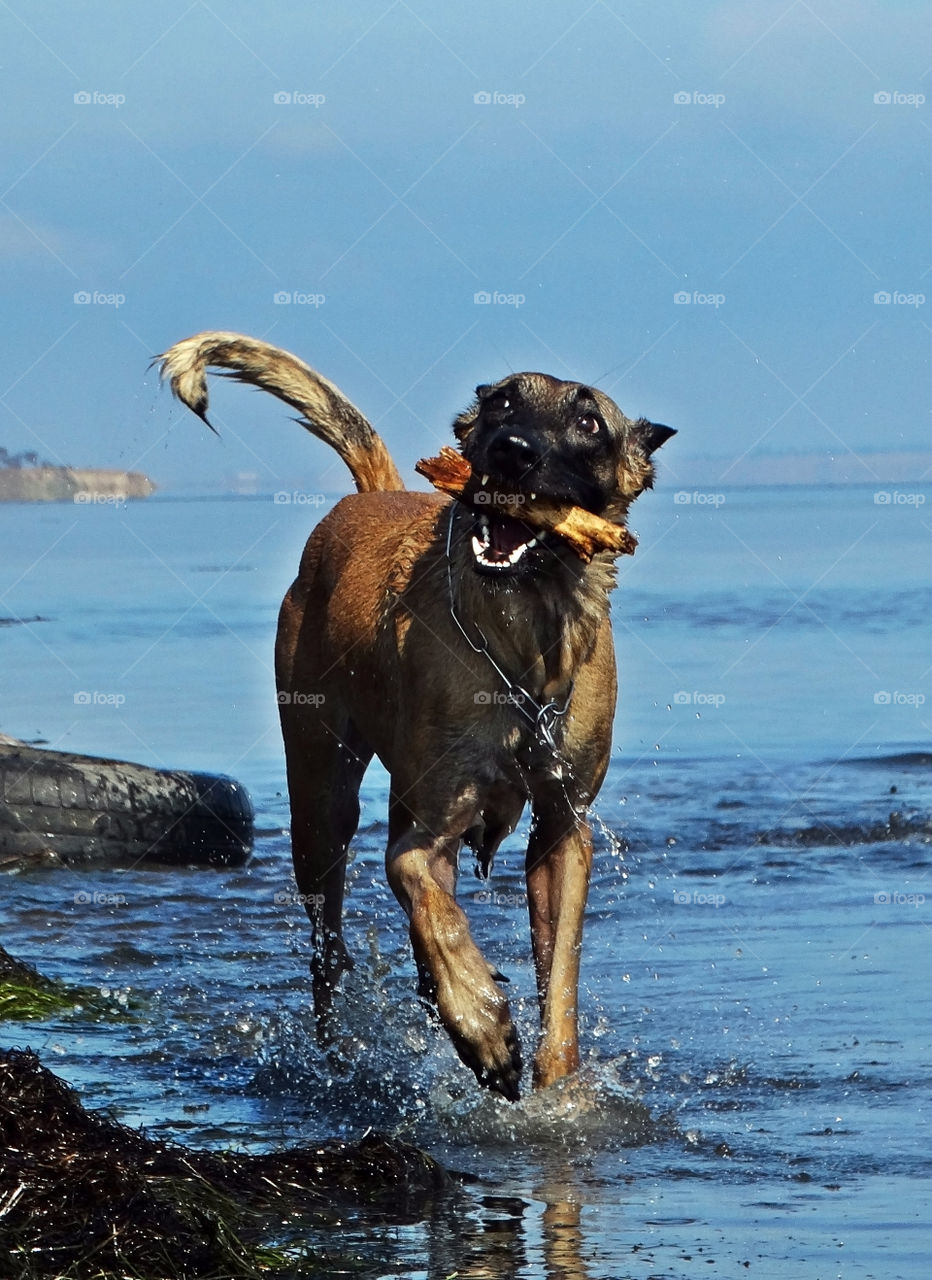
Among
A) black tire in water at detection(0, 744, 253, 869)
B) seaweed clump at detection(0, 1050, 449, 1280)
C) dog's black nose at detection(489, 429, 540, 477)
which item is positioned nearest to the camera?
seaweed clump at detection(0, 1050, 449, 1280)

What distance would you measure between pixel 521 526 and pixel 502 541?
0.07 metres

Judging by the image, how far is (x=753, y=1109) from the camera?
568 cm

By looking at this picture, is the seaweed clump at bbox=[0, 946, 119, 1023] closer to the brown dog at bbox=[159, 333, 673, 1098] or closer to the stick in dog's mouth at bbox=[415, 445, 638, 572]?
the brown dog at bbox=[159, 333, 673, 1098]

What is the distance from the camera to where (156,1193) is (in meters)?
4.24

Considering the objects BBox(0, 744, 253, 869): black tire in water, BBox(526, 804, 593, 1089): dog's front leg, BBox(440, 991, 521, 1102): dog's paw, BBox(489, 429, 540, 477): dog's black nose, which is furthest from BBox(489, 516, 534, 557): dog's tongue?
BBox(0, 744, 253, 869): black tire in water

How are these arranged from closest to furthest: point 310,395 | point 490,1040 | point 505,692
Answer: point 490,1040, point 505,692, point 310,395

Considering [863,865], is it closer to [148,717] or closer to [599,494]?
[599,494]

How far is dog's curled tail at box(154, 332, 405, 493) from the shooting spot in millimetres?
7504

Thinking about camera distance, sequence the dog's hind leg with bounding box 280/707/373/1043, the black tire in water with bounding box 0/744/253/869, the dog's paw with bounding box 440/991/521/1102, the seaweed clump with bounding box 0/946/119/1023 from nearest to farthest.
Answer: the dog's paw with bounding box 440/991/521/1102 → the seaweed clump with bounding box 0/946/119/1023 → the dog's hind leg with bounding box 280/707/373/1043 → the black tire in water with bounding box 0/744/253/869

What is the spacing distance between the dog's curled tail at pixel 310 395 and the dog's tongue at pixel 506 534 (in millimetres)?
1856

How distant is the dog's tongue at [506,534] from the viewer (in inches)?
229

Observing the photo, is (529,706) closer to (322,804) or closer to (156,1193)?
(322,804)

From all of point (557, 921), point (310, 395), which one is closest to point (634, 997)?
point (557, 921)

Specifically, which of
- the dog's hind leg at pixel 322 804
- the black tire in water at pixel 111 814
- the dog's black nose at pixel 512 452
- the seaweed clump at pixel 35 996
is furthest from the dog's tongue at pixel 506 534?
the black tire in water at pixel 111 814
